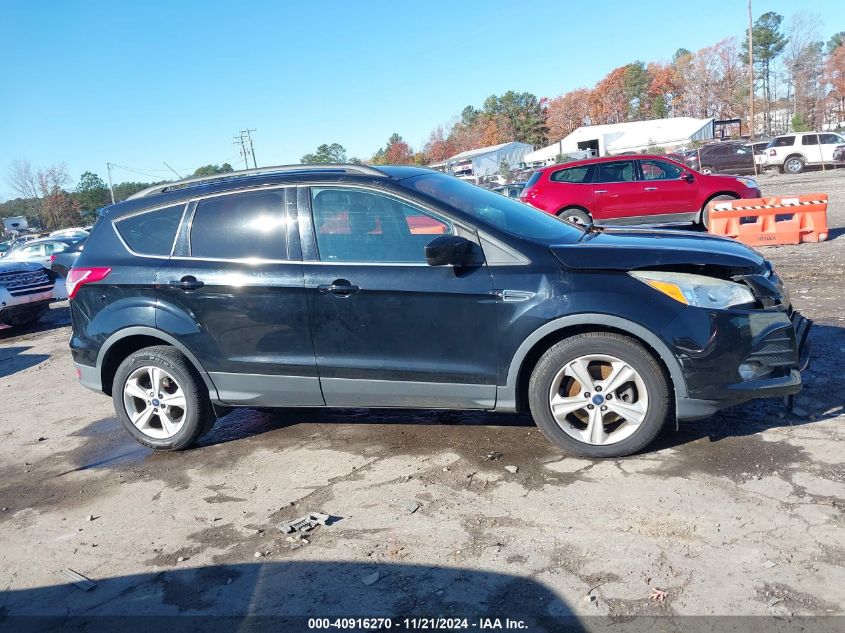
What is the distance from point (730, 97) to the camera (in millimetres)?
83000

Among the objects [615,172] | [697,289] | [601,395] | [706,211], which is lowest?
[601,395]

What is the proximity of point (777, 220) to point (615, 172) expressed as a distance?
354 cm

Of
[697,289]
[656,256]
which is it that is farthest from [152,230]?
[697,289]

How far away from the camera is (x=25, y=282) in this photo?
38.1 ft

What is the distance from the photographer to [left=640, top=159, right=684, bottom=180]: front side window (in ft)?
45.4

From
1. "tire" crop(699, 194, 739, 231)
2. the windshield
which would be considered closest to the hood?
the windshield

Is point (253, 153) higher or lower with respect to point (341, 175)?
higher

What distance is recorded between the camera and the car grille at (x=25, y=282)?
37.3 feet

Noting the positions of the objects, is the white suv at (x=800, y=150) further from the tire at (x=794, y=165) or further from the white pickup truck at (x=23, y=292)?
the white pickup truck at (x=23, y=292)

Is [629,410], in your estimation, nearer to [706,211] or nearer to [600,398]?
[600,398]

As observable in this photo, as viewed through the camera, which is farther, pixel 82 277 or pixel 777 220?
pixel 777 220

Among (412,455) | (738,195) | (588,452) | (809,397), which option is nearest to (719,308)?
(588,452)

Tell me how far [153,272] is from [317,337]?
130 cm

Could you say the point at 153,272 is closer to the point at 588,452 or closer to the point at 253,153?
the point at 588,452
